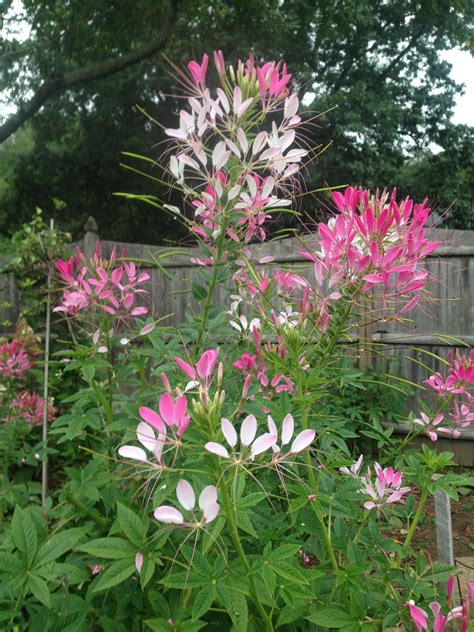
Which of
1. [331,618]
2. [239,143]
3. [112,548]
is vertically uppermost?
[239,143]

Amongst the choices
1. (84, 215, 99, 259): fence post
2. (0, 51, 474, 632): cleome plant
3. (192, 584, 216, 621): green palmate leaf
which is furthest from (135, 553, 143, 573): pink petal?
(84, 215, 99, 259): fence post

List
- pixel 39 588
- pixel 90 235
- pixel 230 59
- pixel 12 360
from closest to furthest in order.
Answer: pixel 39 588 → pixel 12 360 → pixel 90 235 → pixel 230 59

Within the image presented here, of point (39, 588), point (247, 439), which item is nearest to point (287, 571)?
point (247, 439)

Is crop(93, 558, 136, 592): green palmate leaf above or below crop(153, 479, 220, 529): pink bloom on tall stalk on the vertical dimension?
below

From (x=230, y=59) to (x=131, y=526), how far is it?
9762mm

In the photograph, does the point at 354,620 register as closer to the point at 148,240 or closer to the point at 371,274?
the point at 371,274

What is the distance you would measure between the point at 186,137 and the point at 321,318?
0.42 meters

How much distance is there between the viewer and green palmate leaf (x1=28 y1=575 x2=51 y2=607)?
0.80 metres

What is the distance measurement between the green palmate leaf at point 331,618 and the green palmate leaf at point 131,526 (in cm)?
26

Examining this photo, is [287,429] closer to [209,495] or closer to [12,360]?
[209,495]

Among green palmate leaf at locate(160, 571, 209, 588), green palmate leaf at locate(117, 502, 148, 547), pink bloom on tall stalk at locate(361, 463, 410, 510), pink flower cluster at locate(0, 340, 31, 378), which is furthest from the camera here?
pink flower cluster at locate(0, 340, 31, 378)

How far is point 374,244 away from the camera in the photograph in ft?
3.08

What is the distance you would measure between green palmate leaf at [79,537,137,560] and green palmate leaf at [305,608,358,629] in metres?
0.27

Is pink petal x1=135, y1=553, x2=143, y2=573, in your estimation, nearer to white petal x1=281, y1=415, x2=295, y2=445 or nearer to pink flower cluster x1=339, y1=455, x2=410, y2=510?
white petal x1=281, y1=415, x2=295, y2=445
